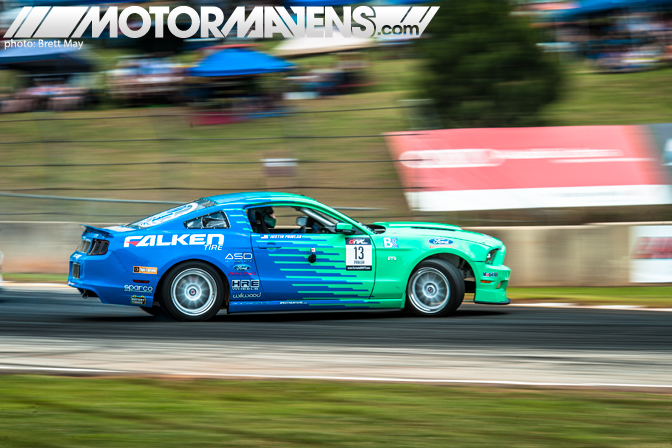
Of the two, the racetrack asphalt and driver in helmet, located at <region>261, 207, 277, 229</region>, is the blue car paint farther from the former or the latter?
the racetrack asphalt

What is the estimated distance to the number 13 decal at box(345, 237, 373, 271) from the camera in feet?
28.4

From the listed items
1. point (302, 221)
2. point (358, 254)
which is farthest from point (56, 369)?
point (358, 254)

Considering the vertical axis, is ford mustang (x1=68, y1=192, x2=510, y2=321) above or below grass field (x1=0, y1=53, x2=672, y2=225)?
below

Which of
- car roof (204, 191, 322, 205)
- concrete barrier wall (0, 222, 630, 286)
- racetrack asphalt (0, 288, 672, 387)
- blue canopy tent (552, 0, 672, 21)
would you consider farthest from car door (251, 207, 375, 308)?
blue canopy tent (552, 0, 672, 21)

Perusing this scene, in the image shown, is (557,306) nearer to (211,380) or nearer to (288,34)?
(211,380)

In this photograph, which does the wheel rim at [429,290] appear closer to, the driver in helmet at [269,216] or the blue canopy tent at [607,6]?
the driver in helmet at [269,216]

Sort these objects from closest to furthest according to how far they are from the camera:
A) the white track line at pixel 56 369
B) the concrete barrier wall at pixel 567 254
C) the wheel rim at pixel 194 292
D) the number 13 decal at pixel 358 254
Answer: the white track line at pixel 56 369 < the wheel rim at pixel 194 292 < the number 13 decal at pixel 358 254 < the concrete barrier wall at pixel 567 254

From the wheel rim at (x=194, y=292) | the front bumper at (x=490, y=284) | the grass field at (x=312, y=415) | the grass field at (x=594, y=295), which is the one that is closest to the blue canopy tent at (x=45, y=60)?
the grass field at (x=594, y=295)

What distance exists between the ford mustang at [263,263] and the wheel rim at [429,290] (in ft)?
0.04

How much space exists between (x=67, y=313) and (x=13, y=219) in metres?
5.47

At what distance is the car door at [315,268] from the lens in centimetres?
854

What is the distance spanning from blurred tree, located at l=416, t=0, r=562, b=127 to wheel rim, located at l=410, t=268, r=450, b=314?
940 centimetres

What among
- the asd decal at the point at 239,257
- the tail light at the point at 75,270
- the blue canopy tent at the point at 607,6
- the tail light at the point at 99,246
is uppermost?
the blue canopy tent at the point at 607,6

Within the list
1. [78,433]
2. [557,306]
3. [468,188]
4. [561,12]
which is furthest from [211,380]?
[561,12]
